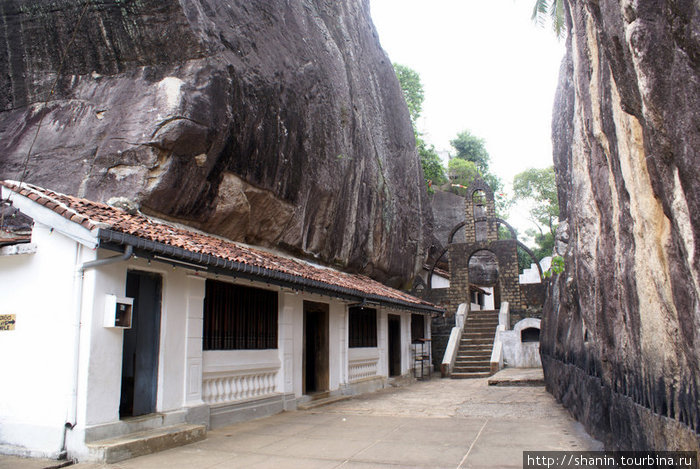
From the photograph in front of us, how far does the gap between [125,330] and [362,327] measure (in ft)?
26.1

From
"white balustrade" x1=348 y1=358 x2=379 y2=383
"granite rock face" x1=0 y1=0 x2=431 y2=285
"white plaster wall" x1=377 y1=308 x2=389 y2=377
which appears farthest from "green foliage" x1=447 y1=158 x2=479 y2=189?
"granite rock face" x1=0 y1=0 x2=431 y2=285

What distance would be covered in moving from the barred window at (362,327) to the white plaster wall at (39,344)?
8.20 meters

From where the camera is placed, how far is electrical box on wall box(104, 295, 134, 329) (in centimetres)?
645

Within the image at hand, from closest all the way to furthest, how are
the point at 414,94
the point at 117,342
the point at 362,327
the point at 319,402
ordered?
the point at 117,342
the point at 319,402
the point at 362,327
the point at 414,94

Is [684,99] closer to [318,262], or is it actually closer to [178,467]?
[178,467]

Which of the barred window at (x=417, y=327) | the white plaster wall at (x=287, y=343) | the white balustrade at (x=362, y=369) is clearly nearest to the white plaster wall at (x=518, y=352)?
the barred window at (x=417, y=327)

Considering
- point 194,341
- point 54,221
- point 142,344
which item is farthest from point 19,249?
point 194,341

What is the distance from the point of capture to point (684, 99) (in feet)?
9.31

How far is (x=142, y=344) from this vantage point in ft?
24.2

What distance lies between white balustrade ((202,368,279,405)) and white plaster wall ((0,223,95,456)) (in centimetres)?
237

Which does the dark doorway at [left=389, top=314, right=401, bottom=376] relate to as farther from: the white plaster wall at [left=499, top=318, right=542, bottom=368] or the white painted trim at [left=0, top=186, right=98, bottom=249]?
the white painted trim at [left=0, top=186, right=98, bottom=249]

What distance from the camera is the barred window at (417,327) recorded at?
18.8m

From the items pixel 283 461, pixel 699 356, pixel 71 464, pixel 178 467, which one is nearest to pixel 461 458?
pixel 283 461

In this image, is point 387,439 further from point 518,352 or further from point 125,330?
point 518,352
